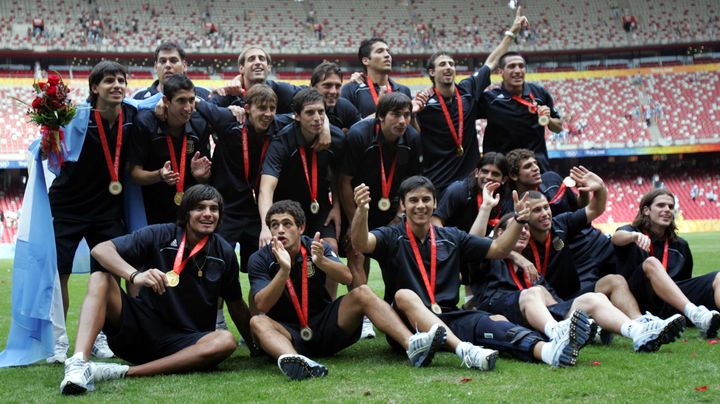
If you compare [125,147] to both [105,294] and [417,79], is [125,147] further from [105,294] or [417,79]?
[417,79]

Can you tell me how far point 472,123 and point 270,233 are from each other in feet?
10.9

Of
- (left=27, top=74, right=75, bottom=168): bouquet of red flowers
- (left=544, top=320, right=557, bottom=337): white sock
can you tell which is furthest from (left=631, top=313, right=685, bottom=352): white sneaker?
(left=27, top=74, right=75, bottom=168): bouquet of red flowers

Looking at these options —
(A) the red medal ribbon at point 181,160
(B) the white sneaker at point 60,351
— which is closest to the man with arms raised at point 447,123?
(A) the red medal ribbon at point 181,160

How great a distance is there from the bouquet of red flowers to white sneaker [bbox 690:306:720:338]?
5.17 metres

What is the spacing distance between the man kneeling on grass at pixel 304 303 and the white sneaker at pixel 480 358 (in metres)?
0.21

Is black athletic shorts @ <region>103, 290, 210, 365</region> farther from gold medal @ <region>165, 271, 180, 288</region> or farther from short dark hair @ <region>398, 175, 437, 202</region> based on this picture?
short dark hair @ <region>398, 175, 437, 202</region>

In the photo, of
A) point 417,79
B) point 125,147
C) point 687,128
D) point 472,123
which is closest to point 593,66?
point 687,128

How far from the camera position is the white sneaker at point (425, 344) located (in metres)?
5.29

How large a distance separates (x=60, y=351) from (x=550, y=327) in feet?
12.5

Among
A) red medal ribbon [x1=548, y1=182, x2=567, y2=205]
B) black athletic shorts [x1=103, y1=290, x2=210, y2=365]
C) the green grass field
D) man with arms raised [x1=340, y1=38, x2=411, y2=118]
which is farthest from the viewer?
man with arms raised [x1=340, y1=38, x2=411, y2=118]

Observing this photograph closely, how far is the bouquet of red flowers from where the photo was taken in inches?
246

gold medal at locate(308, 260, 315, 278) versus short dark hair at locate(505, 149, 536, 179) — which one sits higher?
short dark hair at locate(505, 149, 536, 179)

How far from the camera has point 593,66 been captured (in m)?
45.3

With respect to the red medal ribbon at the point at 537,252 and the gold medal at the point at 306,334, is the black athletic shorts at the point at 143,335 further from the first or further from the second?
the red medal ribbon at the point at 537,252
